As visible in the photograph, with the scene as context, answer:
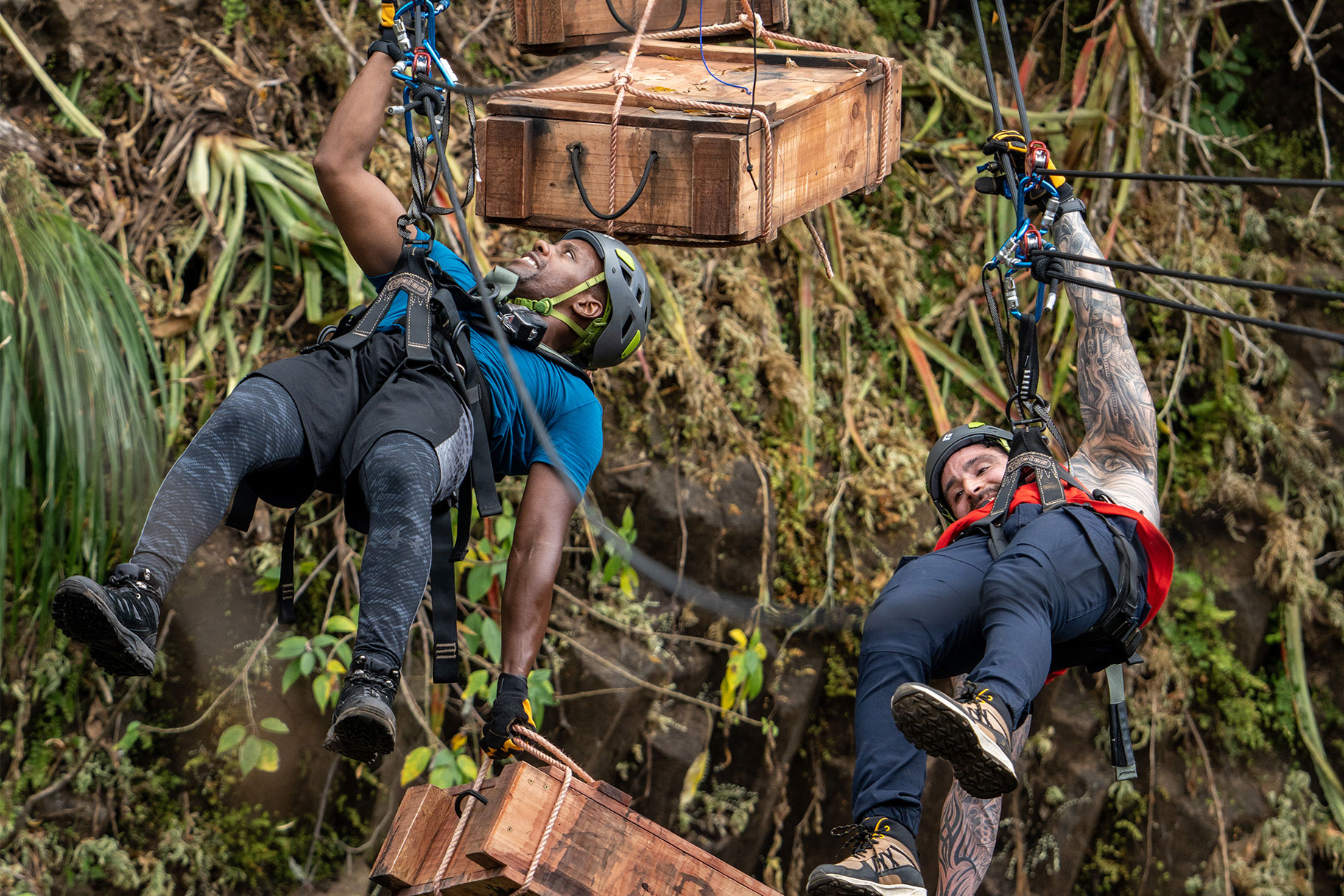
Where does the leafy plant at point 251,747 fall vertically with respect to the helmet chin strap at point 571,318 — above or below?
below

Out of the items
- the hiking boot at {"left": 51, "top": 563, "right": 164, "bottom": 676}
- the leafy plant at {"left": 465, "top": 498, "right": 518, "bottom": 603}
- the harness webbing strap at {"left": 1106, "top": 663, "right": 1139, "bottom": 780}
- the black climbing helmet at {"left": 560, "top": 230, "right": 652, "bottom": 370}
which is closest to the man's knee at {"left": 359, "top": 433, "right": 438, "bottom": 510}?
the hiking boot at {"left": 51, "top": 563, "right": 164, "bottom": 676}

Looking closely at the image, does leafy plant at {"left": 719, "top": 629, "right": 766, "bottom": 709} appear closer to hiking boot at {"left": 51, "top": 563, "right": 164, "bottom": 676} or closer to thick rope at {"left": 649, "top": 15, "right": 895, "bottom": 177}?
thick rope at {"left": 649, "top": 15, "right": 895, "bottom": 177}

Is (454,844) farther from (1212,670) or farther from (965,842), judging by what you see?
(1212,670)

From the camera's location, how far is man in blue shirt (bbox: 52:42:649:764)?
231 centimetres

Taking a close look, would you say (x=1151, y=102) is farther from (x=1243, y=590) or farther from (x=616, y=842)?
(x=616, y=842)

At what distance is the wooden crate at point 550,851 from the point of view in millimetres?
2418

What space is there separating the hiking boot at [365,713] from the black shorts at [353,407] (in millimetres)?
372

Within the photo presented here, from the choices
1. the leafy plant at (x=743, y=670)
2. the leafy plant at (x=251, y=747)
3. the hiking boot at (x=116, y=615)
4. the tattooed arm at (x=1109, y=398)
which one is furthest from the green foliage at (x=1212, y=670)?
the hiking boot at (x=116, y=615)

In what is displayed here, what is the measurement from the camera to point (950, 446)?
331 centimetres

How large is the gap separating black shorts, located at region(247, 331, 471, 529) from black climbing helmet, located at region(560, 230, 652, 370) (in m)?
0.46

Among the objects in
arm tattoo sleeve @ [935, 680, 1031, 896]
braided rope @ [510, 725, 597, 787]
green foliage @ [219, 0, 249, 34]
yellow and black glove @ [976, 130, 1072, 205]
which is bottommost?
arm tattoo sleeve @ [935, 680, 1031, 896]

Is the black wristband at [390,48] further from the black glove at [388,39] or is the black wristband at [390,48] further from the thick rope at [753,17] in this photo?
the thick rope at [753,17]

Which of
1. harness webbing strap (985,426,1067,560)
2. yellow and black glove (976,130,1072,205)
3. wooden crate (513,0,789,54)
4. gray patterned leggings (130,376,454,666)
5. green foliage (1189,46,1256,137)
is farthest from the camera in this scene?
green foliage (1189,46,1256,137)

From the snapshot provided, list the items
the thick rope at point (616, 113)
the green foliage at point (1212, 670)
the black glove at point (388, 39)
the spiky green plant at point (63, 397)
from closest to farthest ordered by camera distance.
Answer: the black glove at point (388, 39) → the thick rope at point (616, 113) → the spiky green plant at point (63, 397) → the green foliage at point (1212, 670)
